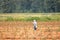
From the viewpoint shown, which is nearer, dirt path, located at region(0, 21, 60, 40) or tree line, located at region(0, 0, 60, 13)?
dirt path, located at region(0, 21, 60, 40)

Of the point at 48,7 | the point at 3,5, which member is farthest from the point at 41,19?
the point at 3,5

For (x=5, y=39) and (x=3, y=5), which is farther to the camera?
(x=3, y=5)

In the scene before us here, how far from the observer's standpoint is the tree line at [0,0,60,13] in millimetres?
35094

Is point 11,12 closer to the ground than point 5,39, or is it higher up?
closer to the ground

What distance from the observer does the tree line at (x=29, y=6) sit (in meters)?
35.1

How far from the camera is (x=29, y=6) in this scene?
3631 centimetres

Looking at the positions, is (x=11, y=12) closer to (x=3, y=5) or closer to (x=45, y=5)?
(x=3, y=5)

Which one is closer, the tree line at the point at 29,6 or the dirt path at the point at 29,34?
the dirt path at the point at 29,34

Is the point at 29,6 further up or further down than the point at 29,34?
further down

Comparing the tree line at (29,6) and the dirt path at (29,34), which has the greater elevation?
the dirt path at (29,34)

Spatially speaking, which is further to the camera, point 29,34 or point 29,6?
point 29,6

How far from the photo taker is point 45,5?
1405 inches

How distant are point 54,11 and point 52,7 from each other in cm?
82

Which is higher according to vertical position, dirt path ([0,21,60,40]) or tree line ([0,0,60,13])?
dirt path ([0,21,60,40])
